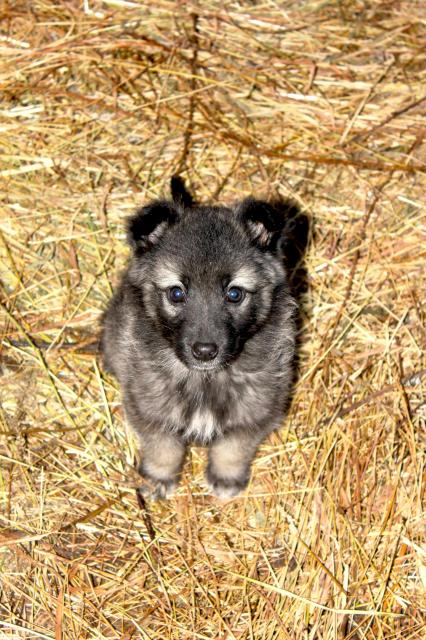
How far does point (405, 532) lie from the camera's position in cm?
444

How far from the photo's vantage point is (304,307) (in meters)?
5.31

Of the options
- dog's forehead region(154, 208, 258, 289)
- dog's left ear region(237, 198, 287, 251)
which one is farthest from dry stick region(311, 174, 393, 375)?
dog's forehead region(154, 208, 258, 289)

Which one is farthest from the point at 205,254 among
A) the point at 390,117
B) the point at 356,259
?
the point at 390,117

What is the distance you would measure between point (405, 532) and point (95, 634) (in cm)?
180

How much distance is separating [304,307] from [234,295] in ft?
4.57

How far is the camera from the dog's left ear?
13.3 ft

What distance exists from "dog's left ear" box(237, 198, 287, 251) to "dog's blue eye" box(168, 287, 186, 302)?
0.50m

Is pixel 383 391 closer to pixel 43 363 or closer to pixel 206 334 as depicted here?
pixel 206 334

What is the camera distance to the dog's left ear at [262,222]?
4.06 metres

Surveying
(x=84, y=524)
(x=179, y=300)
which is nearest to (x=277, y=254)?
(x=179, y=300)

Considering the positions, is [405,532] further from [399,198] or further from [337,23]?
[337,23]

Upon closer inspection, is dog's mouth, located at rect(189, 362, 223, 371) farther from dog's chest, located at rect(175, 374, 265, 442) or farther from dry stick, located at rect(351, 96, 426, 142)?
dry stick, located at rect(351, 96, 426, 142)

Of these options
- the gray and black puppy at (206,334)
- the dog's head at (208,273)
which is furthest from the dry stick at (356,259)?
the dog's head at (208,273)

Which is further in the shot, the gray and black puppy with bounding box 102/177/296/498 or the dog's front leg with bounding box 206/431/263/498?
the dog's front leg with bounding box 206/431/263/498
